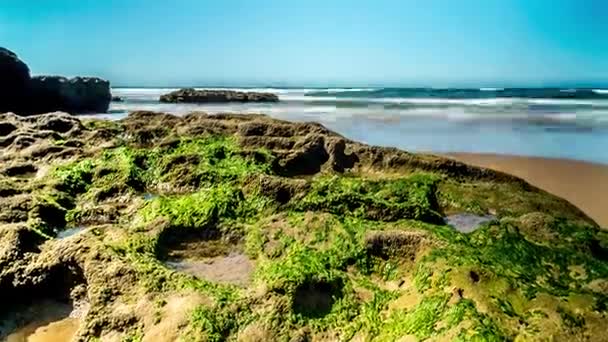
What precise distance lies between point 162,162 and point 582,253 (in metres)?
7.28

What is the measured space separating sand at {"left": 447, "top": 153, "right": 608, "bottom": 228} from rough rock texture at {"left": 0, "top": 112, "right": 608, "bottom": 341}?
8.56 ft

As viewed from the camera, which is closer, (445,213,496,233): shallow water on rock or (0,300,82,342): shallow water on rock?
(0,300,82,342): shallow water on rock

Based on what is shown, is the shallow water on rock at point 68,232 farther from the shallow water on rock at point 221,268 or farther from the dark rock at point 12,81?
the dark rock at point 12,81

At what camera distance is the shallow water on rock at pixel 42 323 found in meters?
5.83

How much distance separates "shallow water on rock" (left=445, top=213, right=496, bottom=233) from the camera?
7.87 m

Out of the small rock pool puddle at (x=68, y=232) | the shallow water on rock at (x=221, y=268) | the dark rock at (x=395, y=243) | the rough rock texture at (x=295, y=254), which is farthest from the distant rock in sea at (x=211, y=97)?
the dark rock at (x=395, y=243)

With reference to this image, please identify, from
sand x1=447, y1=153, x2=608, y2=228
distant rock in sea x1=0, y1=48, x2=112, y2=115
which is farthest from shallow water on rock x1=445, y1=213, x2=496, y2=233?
distant rock in sea x1=0, y1=48, x2=112, y2=115

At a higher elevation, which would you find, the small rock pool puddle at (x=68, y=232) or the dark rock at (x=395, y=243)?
the dark rock at (x=395, y=243)

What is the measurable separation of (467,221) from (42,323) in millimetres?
5444

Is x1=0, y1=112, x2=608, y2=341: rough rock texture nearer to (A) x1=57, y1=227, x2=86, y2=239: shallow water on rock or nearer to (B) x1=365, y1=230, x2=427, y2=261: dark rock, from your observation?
(B) x1=365, y1=230, x2=427, y2=261: dark rock

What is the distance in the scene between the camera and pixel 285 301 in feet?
17.3

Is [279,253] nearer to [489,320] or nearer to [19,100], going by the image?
[489,320]

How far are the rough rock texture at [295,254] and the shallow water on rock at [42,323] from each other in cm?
11

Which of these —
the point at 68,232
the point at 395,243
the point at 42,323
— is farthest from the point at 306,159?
the point at 42,323
